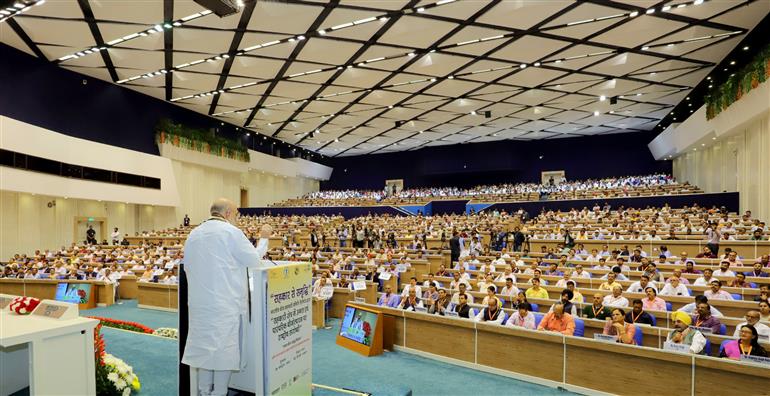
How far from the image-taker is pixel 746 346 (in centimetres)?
479

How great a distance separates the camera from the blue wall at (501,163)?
112 ft

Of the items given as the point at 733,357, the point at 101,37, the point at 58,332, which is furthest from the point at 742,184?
the point at 101,37

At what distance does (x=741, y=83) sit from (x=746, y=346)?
44.7 feet

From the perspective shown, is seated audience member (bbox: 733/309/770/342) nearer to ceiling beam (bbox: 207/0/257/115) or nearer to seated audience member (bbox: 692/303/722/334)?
seated audience member (bbox: 692/303/722/334)

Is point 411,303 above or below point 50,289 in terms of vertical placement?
above

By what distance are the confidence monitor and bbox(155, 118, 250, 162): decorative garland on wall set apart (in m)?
20.8

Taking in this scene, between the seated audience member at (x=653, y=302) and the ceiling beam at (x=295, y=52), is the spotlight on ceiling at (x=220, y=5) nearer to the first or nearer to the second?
the seated audience member at (x=653, y=302)

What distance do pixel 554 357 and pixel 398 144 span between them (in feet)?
109

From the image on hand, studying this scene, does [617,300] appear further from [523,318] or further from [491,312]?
[491,312]

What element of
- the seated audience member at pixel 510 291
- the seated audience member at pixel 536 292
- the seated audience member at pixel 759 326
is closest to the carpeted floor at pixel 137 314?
the seated audience member at pixel 510 291

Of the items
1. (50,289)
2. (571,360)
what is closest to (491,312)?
(571,360)

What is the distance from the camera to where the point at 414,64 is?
18312mm

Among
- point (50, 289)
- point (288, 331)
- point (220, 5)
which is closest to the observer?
point (288, 331)

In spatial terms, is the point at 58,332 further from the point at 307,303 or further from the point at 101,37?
the point at 101,37
